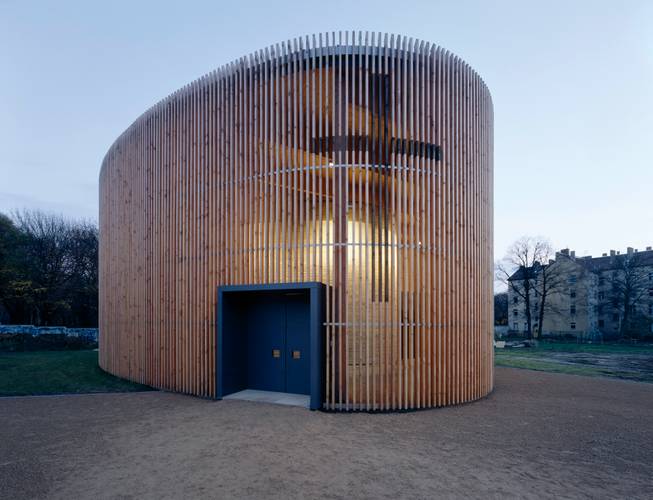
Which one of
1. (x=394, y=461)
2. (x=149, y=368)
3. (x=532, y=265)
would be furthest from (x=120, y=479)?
(x=532, y=265)

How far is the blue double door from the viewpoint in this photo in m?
10.5

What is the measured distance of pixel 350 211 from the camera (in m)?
9.77

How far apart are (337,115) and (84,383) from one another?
11263 mm

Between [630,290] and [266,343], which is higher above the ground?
[266,343]

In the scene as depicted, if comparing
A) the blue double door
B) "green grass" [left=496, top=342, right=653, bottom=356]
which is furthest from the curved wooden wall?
"green grass" [left=496, top=342, right=653, bottom=356]

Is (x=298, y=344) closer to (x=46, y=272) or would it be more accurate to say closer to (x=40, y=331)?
(x=40, y=331)

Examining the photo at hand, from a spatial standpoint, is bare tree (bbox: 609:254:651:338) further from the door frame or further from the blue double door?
the door frame

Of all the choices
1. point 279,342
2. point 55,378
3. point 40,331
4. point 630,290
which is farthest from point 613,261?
point 40,331

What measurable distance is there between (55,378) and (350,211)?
1155cm

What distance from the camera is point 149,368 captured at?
1262cm

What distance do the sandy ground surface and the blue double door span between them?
1315mm

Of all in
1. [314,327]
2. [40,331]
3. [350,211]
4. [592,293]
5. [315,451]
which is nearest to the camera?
[315,451]

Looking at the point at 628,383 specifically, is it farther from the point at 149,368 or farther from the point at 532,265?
the point at 532,265

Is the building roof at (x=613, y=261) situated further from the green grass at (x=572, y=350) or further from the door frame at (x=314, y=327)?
the door frame at (x=314, y=327)
